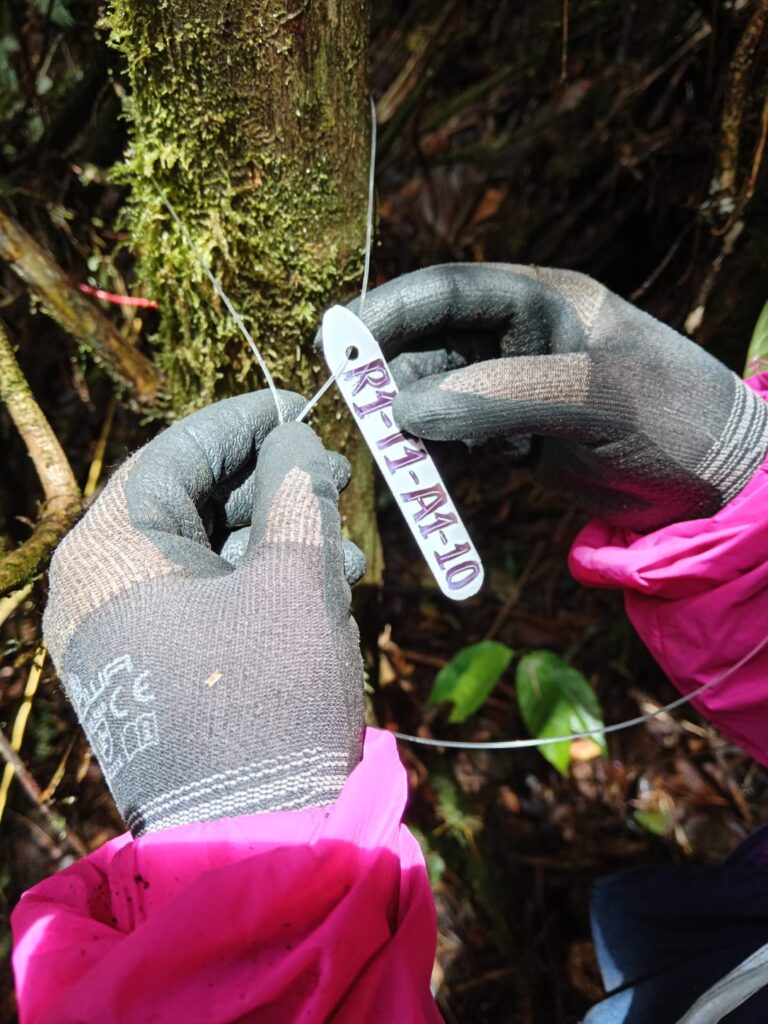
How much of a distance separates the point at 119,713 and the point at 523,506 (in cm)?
145

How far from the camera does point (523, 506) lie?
1.96 m


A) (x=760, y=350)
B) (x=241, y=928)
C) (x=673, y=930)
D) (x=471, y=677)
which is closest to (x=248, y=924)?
(x=241, y=928)

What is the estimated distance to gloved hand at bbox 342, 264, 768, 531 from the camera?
0.84 meters

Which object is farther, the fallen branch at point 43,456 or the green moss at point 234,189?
the fallen branch at point 43,456

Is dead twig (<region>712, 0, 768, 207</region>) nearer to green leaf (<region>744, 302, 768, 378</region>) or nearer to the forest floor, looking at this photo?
the forest floor

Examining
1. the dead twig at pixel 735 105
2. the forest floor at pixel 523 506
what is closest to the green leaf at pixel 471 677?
the forest floor at pixel 523 506

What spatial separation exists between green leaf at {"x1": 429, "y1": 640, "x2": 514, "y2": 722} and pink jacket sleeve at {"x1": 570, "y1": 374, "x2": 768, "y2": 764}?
444 millimetres

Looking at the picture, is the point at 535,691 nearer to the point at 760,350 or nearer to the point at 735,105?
the point at 760,350

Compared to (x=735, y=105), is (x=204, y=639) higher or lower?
lower

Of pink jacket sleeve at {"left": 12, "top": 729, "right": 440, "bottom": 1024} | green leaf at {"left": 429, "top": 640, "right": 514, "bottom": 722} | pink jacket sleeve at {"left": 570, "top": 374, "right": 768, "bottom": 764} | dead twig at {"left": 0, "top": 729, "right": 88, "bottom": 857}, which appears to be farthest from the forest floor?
pink jacket sleeve at {"left": 12, "top": 729, "right": 440, "bottom": 1024}

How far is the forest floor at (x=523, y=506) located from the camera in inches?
51.9

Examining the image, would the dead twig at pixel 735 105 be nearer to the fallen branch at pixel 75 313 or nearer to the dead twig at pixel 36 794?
the fallen branch at pixel 75 313

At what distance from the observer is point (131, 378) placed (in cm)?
104

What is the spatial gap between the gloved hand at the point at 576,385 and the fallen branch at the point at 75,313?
38 centimetres
